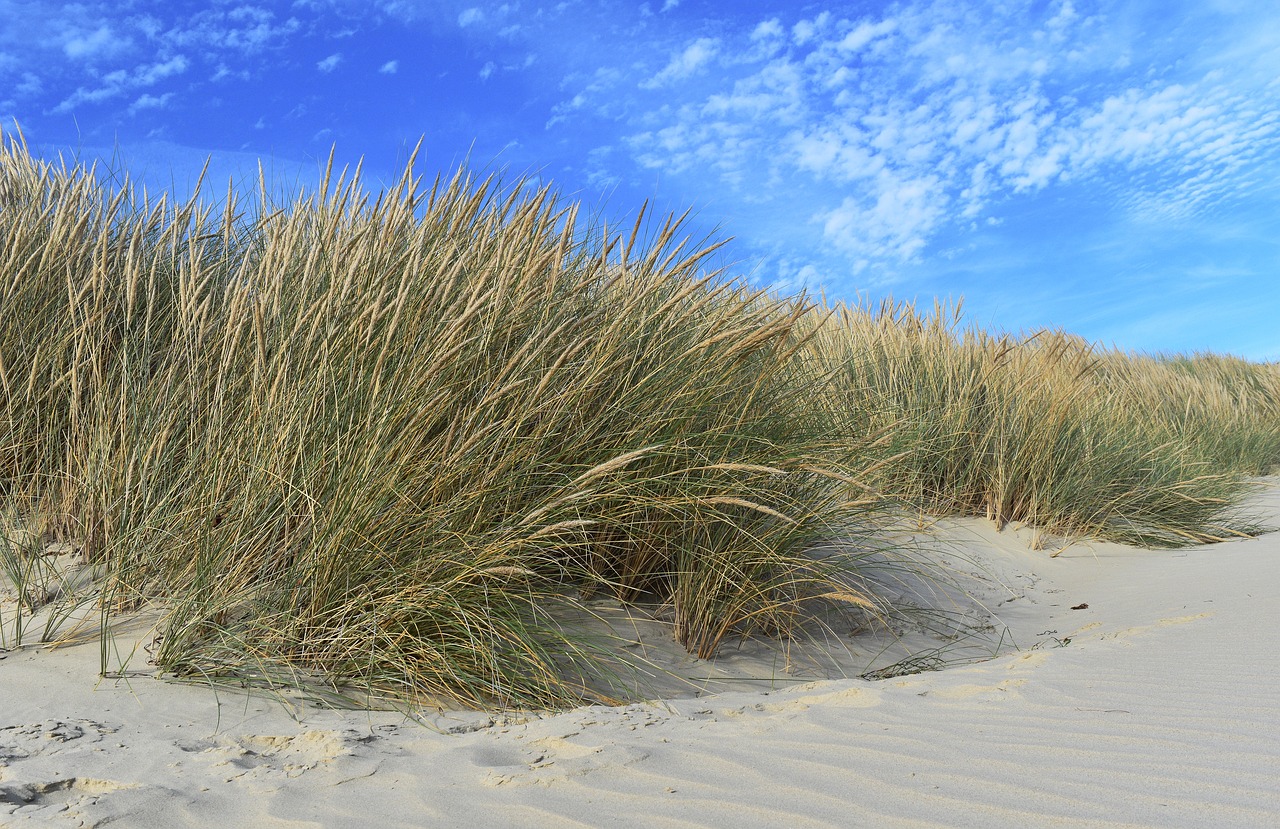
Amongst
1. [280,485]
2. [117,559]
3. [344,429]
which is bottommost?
[117,559]

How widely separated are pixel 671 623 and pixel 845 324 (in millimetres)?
4074

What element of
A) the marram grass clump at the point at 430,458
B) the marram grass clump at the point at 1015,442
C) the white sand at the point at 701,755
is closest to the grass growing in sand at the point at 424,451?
the marram grass clump at the point at 430,458

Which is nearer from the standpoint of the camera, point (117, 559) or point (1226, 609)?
point (117, 559)

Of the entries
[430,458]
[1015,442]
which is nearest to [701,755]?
[430,458]

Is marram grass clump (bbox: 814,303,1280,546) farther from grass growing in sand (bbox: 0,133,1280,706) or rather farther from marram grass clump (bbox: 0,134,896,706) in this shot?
marram grass clump (bbox: 0,134,896,706)

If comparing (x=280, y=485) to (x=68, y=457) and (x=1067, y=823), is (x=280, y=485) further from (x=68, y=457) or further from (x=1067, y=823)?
(x=1067, y=823)

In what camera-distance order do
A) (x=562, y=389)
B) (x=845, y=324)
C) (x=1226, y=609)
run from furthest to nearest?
(x=845, y=324) < (x=1226, y=609) < (x=562, y=389)

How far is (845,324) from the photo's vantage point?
6.83 meters

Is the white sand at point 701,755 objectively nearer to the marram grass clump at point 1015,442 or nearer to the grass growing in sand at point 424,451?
the grass growing in sand at point 424,451

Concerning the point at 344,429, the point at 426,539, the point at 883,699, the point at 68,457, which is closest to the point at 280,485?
the point at 344,429

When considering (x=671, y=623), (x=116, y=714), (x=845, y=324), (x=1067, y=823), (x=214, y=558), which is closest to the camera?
(x=1067, y=823)

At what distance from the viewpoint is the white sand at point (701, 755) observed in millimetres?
1726

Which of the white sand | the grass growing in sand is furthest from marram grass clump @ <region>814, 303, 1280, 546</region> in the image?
the white sand

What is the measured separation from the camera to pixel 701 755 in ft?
6.56
